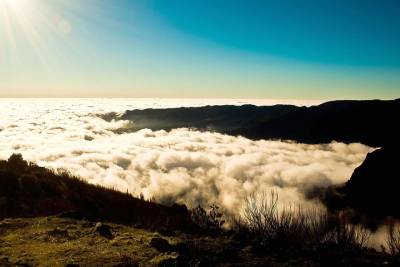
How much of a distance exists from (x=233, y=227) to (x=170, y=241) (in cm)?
265

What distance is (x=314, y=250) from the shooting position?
7.27 m

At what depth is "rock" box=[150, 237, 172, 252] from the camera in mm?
7742

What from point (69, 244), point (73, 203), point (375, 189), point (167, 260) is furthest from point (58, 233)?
point (375, 189)

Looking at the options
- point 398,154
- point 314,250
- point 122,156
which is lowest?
point 122,156

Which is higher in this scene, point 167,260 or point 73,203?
point 167,260

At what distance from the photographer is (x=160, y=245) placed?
7898mm

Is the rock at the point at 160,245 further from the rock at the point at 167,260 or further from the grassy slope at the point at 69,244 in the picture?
the rock at the point at 167,260

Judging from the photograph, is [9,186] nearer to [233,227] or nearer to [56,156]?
[233,227]

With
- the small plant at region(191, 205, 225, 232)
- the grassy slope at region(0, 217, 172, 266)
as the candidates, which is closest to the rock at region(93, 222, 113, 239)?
the grassy slope at region(0, 217, 172, 266)

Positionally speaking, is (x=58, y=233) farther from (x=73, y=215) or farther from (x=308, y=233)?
(x=308, y=233)

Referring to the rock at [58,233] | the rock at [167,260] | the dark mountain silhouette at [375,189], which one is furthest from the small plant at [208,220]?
the dark mountain silhouette at [375,189]

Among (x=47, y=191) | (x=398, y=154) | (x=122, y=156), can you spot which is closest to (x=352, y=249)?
(x=47, y=191)

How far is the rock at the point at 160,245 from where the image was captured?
7.74 meters

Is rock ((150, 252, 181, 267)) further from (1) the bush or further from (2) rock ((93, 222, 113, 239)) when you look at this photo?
(2) rock ((93, 222, 113, 239))
